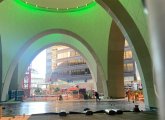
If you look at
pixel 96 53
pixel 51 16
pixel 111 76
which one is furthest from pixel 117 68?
pixel 51 16

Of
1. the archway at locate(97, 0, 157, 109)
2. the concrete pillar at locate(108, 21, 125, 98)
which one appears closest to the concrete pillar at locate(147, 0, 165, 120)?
the archway at locate(97, 0, 157, 109)

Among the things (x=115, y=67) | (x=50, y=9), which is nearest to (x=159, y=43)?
(x=115, y=67)

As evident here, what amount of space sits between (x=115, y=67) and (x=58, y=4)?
7.45 m

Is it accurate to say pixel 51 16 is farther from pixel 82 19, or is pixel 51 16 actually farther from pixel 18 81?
pixel 18 81

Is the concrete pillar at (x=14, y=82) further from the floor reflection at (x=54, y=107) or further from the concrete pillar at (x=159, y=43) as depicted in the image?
the concrete pillar at (x=159, y=43)

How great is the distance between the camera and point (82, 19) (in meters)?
21.4

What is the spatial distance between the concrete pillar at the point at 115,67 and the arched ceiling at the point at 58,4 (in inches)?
142

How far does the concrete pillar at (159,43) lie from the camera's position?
0.55 m

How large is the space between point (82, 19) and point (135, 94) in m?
8.20

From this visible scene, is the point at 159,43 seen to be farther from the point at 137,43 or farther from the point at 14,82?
the point at 14,82

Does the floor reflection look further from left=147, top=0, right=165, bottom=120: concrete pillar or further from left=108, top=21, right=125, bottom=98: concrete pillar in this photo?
left=147, top=0, right=165, bottom=120: concrete pillar

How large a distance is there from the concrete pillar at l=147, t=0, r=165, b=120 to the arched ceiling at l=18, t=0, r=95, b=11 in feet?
63.8

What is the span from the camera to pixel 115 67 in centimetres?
2084

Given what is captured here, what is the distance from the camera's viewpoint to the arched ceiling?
1953 centimetres
